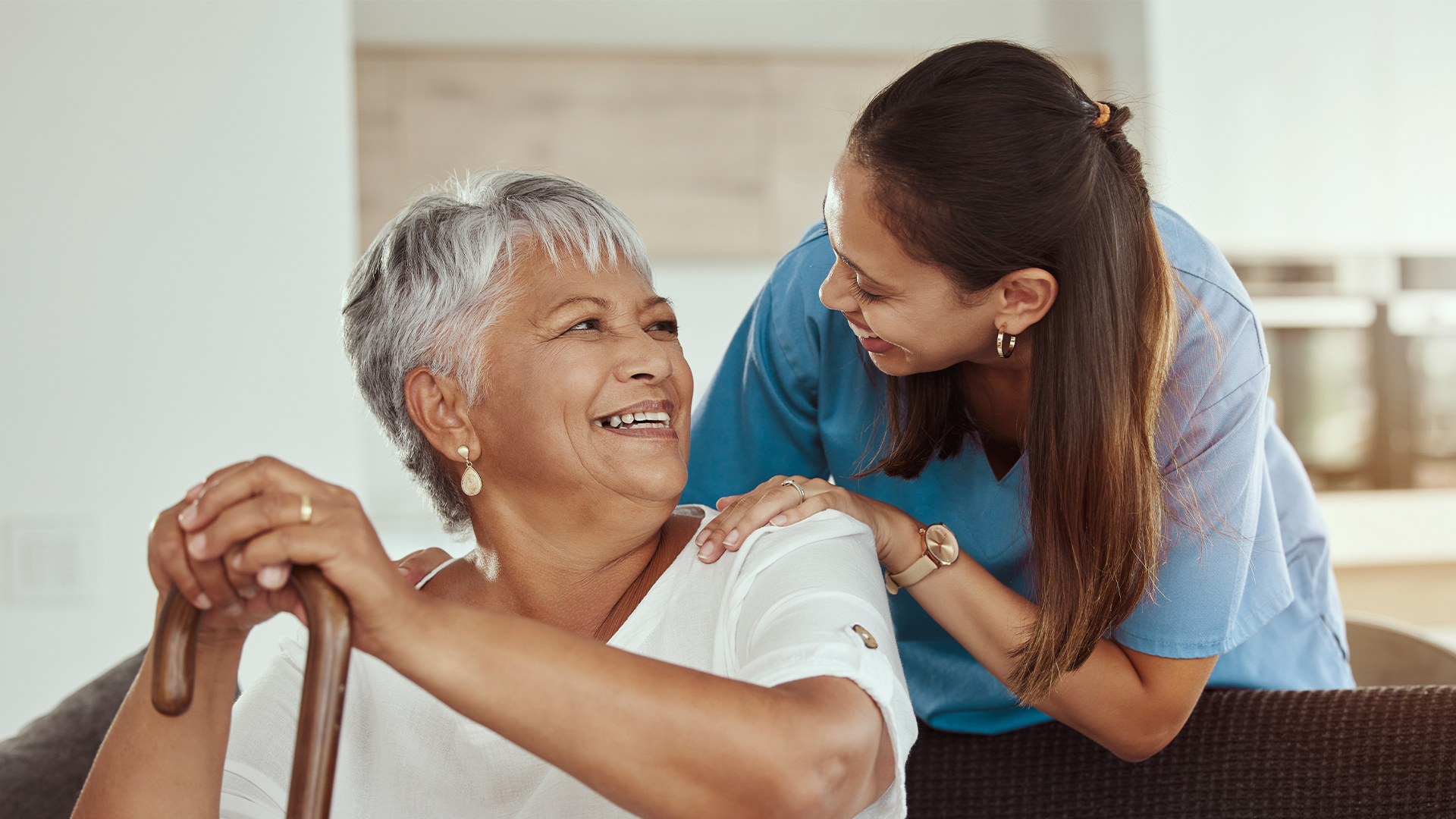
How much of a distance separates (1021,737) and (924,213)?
2.10 ft

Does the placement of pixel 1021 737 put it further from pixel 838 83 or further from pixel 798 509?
pixel 838 83

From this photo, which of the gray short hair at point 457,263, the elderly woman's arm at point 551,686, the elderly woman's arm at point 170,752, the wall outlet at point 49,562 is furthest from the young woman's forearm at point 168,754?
the wall outlet at point 49,562

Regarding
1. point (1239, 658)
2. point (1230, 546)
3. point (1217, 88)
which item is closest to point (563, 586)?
point (1230, 546)

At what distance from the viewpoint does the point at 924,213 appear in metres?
1.03

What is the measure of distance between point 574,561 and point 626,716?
1.61 ft

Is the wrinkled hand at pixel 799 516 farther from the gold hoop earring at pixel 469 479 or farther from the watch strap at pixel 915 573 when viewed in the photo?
the gold hoop earring at pixel 469 479

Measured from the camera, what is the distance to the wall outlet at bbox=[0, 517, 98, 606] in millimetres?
2213

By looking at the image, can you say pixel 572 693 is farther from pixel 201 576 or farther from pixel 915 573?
pixel 915 573

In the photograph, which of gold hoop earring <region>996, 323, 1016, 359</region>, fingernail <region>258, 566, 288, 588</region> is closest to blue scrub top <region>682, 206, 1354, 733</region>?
gold hoop earring <region>996, 323, 1016, 359</region>

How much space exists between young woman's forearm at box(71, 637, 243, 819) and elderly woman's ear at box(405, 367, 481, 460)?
0.34 metres

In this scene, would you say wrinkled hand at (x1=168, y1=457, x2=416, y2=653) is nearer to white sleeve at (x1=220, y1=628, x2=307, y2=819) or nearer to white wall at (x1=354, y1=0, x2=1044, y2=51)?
white sleeve at (x1=220, y1=628, x2=307, y2=819)

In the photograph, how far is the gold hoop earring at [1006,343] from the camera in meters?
1.11

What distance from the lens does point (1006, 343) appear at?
1.12 meters

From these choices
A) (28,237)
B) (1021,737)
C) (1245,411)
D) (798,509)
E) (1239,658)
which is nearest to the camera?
(798,509)
